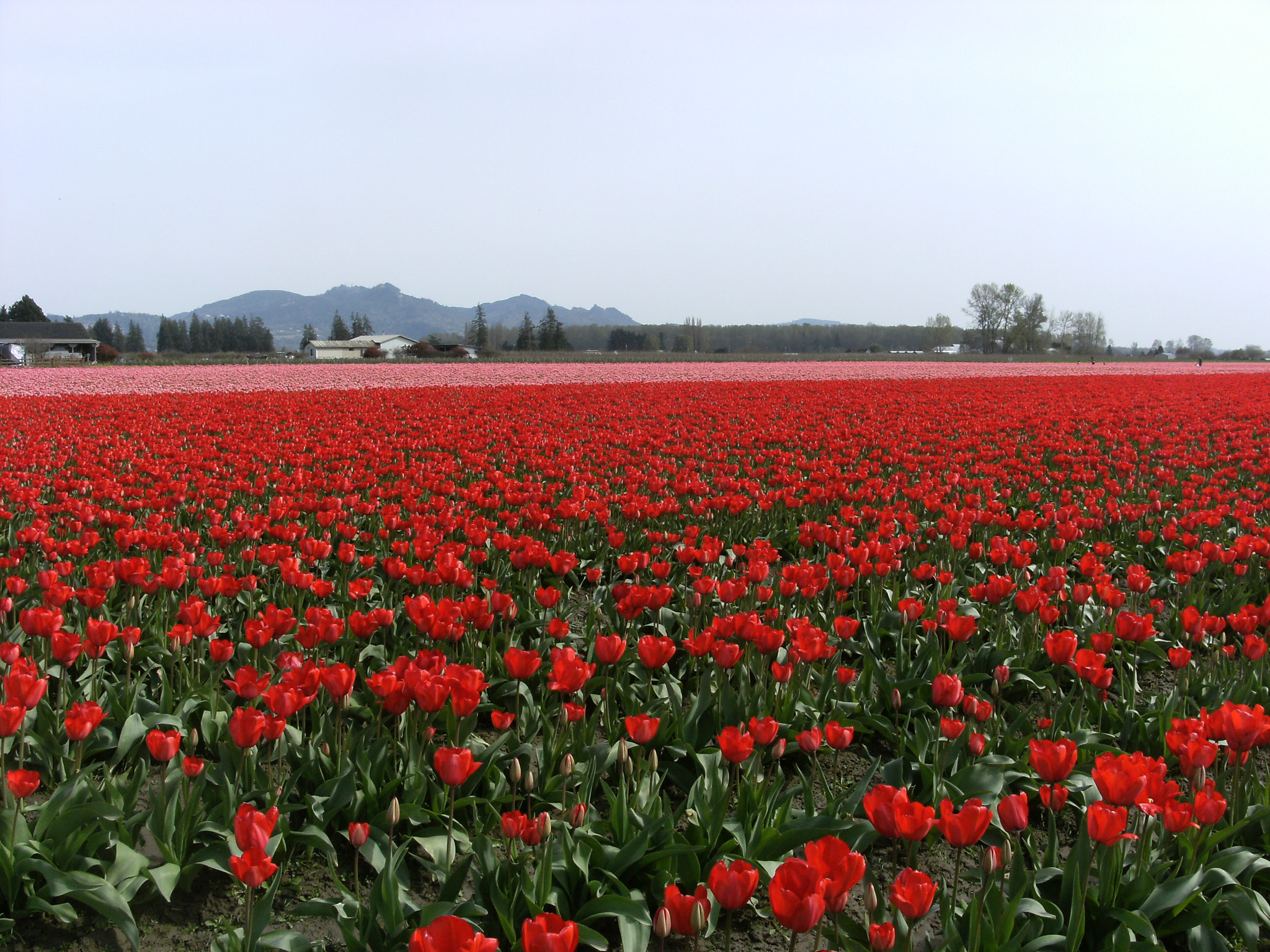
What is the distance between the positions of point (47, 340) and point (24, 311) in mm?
25534

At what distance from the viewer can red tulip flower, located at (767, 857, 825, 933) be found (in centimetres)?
181

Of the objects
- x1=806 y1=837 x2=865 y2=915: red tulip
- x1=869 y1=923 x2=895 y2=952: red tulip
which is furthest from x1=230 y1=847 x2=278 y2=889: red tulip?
x1=869 y1=923 x2=895 y2=952: red tulip

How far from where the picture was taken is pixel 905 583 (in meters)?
5.81

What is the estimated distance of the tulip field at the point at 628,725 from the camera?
8.21ft

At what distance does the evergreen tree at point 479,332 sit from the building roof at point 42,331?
1890 inches

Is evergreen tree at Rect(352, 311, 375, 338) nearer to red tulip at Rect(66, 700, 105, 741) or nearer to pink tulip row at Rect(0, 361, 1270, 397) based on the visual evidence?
pink tulip row at Rect(0, 361, 1270, 397)

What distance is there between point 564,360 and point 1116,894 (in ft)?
169

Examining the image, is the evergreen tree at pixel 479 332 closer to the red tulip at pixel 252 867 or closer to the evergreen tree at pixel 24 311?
the evergreen tree at pixel 24 311

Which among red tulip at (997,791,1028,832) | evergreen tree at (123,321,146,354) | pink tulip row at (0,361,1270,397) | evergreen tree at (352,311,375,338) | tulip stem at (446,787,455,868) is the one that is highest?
evergreen tree at (352,311,375,338)

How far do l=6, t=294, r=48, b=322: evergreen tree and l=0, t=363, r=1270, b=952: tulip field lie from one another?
113 meters

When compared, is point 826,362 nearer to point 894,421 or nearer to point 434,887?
point 894,421

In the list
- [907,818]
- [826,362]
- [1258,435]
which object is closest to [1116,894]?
[907,818]

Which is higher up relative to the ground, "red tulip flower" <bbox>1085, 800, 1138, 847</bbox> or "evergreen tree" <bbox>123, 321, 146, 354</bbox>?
"evergreen tree" <bbox>123, 321, 146, 354</bbox>

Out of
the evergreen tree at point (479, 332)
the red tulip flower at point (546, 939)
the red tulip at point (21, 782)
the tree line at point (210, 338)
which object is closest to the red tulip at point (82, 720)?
the red tulip at point (21, 782)
